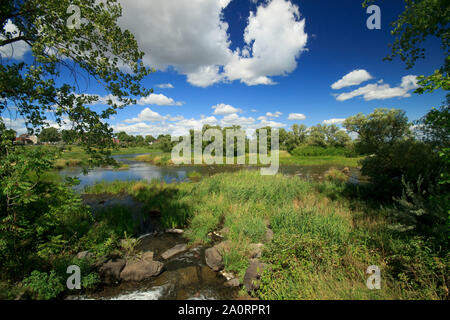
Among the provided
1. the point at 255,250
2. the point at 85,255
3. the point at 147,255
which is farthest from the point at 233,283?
the point at 85,255

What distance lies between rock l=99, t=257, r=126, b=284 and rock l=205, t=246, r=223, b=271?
2.70m

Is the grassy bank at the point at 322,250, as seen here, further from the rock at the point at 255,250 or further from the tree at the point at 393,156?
the tree at the point at 393,156

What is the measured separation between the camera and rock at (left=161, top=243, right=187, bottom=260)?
6508 mm

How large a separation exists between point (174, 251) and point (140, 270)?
5.14ft

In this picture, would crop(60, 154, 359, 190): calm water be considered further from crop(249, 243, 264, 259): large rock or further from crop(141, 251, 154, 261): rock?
crop(249, 243, 264, 259): large rock

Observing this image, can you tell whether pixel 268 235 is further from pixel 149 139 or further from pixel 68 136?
pixel 149 139

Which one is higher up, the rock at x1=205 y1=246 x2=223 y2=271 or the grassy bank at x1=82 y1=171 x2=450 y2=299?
the grassy bank at x1=82 y1=171 x2=450 y2=299

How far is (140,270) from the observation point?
531 centimetres

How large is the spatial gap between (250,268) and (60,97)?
21.8ft

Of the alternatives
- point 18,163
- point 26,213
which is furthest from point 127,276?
point 18,163

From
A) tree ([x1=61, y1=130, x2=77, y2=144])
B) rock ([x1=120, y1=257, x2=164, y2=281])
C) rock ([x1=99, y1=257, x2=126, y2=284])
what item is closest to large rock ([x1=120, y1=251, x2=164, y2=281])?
rock ([x1=120, y1=257, x2=164, y2=281])

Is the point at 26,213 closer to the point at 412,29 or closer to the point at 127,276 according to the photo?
the point at 127,276

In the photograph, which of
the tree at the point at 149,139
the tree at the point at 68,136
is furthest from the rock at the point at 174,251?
the tree at the point at 149,139

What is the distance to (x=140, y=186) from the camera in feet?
50.6
